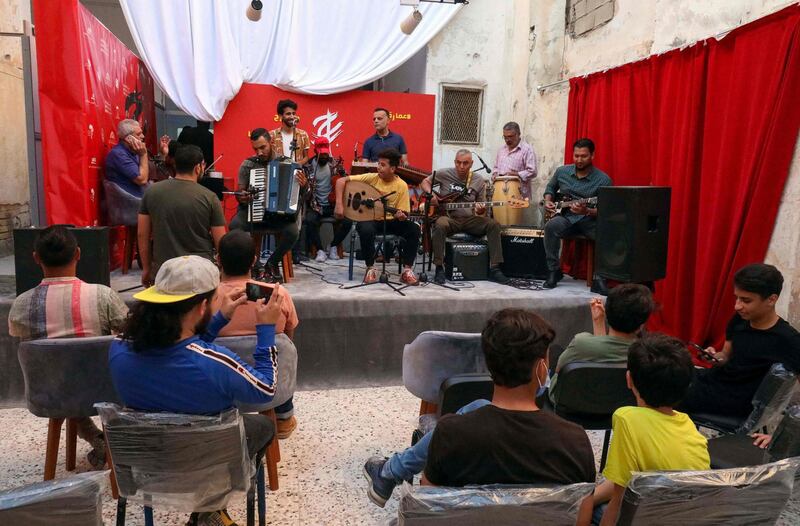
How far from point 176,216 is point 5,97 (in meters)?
4.03

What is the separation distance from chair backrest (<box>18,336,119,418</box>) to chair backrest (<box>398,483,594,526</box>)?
1537 mm

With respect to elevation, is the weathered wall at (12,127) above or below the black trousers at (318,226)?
above

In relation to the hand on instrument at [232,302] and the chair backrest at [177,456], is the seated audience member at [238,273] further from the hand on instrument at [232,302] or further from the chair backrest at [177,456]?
the chair backrest at [177,456]

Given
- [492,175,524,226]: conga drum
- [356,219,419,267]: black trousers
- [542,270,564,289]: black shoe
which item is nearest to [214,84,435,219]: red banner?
[492,175,524,226]: conga drum

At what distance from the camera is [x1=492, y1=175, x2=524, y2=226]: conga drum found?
5.95m

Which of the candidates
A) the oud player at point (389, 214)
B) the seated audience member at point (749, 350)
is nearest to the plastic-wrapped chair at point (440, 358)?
the seated audience member at point (749, 350)

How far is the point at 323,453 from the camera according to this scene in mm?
2965

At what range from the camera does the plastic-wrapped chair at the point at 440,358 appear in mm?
2375

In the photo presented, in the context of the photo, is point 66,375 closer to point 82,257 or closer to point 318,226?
point 82,257

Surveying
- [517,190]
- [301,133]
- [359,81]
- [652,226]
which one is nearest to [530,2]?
[359,81]

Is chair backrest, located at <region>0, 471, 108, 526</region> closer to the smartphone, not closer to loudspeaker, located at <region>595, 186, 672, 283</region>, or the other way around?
the smartphone

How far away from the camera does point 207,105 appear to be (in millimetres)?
6793

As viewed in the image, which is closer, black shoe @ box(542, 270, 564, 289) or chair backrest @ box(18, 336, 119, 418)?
chair backrest @ box(18, 336, 119, 418)

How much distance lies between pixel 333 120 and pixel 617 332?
5741 mm
